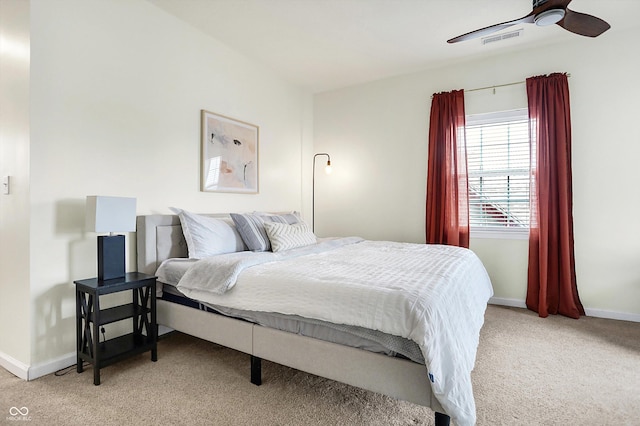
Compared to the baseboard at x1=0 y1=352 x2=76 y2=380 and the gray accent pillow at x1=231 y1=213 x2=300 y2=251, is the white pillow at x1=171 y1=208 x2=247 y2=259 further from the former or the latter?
the baseboard at x1=0 y1=352 x2=76 y2=380

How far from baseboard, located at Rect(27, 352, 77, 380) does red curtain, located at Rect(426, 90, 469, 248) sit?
357 cm

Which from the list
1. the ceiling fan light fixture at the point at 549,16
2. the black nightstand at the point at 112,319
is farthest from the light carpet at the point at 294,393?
the ceiling fan light fixture at the point at 549,16

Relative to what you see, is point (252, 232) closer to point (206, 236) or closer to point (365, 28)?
point (206, 236)

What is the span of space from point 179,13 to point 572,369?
162 inches

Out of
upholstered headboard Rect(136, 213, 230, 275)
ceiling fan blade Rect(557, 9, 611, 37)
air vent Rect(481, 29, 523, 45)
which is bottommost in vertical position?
upholstered headboard Rect(136, 213, 230, 275)

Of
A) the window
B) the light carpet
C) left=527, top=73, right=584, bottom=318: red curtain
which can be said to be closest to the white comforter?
the light carpet

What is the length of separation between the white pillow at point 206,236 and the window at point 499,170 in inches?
110

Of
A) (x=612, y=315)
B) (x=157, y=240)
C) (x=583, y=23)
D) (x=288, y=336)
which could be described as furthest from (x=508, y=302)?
(x=157, y=240)

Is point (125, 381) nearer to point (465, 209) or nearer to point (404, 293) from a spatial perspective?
point (404, 293)

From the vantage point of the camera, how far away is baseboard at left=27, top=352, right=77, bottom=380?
215 cm

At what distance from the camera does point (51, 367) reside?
2227mm

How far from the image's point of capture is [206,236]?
2.83 meters

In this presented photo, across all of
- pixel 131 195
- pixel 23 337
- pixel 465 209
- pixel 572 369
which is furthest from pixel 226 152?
pixel 572 369

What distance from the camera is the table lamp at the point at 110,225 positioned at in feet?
7.16
